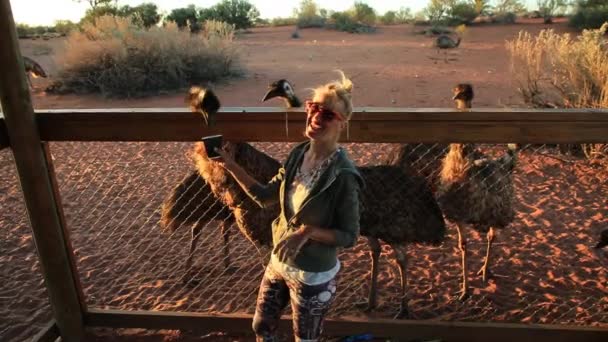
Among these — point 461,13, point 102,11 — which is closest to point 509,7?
point 461,13

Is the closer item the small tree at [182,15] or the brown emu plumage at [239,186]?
the brown emu plumage at [239,186]

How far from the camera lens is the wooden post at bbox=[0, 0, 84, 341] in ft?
9.53

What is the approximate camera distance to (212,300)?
429 cm

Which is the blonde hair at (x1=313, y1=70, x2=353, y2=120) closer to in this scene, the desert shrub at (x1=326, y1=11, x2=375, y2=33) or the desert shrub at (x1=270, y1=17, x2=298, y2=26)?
the desert shrub at (x1=326, y1=11, x2=375, y2=33)

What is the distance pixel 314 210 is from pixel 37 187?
1.81 meters

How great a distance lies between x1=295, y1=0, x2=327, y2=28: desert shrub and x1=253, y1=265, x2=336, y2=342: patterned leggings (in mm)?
30335

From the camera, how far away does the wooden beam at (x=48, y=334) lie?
344cm

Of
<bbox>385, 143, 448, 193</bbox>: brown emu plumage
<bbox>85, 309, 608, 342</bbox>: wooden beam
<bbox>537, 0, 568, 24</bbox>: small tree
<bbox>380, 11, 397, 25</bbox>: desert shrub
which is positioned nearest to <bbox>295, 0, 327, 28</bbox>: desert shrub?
<bbox>380, 11, 397, 25</bbox>: desert shrub

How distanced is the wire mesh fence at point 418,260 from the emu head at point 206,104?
4.22 ft

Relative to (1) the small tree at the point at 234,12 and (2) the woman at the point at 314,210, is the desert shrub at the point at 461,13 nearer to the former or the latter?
(1) the small tree at the point at 234,12

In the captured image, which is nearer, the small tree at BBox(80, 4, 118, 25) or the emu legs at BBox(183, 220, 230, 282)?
the emu legs at BBox(183, 220, 230, 282)

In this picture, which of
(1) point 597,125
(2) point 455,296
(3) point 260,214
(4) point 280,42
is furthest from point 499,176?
(4) point 280,42

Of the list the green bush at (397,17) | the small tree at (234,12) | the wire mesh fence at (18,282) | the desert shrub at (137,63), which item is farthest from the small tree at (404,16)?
the wire mesh fence at (18,282)

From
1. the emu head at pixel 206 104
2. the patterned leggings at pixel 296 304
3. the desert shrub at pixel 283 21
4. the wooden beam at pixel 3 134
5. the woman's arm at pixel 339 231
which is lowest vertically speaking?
the desert shrub at pixel 283 21
